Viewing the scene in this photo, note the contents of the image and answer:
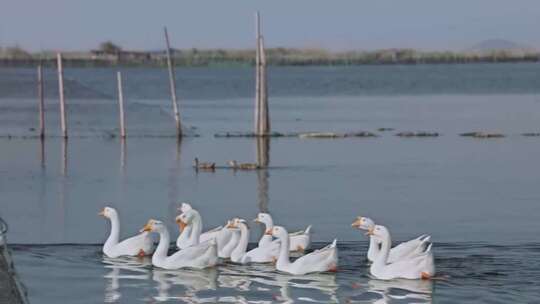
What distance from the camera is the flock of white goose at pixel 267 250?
60.8ft

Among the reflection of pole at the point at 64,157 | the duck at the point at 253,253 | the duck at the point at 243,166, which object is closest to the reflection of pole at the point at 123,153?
the reflection of pole at the point at 64,157

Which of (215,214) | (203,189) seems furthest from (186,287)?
(203,189)

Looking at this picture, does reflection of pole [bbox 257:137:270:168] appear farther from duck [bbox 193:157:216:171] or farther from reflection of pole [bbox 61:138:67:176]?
reflection of pole [bbox 61:138:67:176]

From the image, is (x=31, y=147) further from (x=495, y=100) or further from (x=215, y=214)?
(x=495, y=100)

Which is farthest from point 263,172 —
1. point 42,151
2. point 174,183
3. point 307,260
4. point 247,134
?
point 307,260

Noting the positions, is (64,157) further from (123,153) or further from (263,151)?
(263,151)

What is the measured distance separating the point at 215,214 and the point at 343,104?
141 feet

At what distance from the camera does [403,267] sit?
1852 centimetres

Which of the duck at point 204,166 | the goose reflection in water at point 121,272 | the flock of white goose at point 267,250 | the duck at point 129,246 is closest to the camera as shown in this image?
the goose reflection in water at point 121,272

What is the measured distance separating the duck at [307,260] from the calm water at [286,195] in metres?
0.17

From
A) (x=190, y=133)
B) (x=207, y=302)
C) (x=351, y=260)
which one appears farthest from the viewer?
(x=190, y=133)

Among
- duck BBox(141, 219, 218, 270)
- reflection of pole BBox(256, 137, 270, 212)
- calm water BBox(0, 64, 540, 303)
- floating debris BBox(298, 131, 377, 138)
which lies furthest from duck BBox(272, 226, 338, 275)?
floating debris BBox(298, 131, 377, 138)

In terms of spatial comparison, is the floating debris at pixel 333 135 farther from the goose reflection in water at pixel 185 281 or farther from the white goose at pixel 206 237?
the goose reflection in water at pixel 185 281

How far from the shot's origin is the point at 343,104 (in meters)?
67.7
